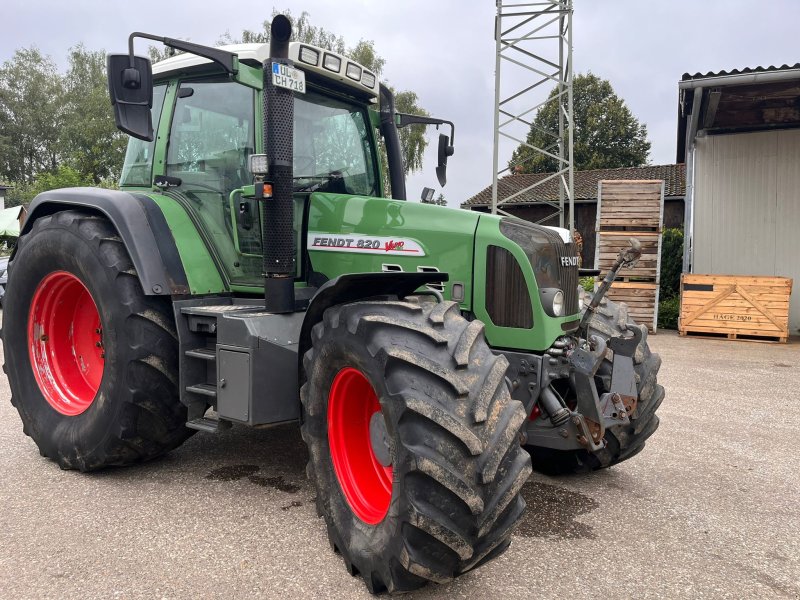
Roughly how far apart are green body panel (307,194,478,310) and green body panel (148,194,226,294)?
0.59 meters

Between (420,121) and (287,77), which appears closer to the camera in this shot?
(287,77)

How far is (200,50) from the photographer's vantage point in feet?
10.8

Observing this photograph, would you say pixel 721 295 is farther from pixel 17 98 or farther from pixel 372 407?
pixel 17 98

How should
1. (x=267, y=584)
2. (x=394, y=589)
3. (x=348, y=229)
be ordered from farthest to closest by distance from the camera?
(x=348, y=229)
(x=267, y=584)
(x=394, y=589)

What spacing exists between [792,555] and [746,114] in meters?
9.95

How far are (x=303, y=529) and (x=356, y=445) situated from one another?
1.68 feet

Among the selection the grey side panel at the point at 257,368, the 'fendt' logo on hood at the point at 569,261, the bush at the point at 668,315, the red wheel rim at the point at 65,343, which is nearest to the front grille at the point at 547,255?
the 'fendt' logo on hood at the point at 569,261

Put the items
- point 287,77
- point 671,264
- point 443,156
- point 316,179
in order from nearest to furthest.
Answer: point 287,77, point 316,179, point 443,156, point 671,264

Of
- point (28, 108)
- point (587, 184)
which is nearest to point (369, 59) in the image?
point (587, 184)

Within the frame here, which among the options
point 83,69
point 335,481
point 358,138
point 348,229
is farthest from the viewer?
point 83,69

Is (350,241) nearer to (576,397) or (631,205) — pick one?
(576,397)

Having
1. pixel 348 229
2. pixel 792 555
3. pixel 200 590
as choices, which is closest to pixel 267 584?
pixel 200 590

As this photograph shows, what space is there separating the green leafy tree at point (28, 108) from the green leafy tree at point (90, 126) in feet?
3.39

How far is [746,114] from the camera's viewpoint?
11.0 meters
